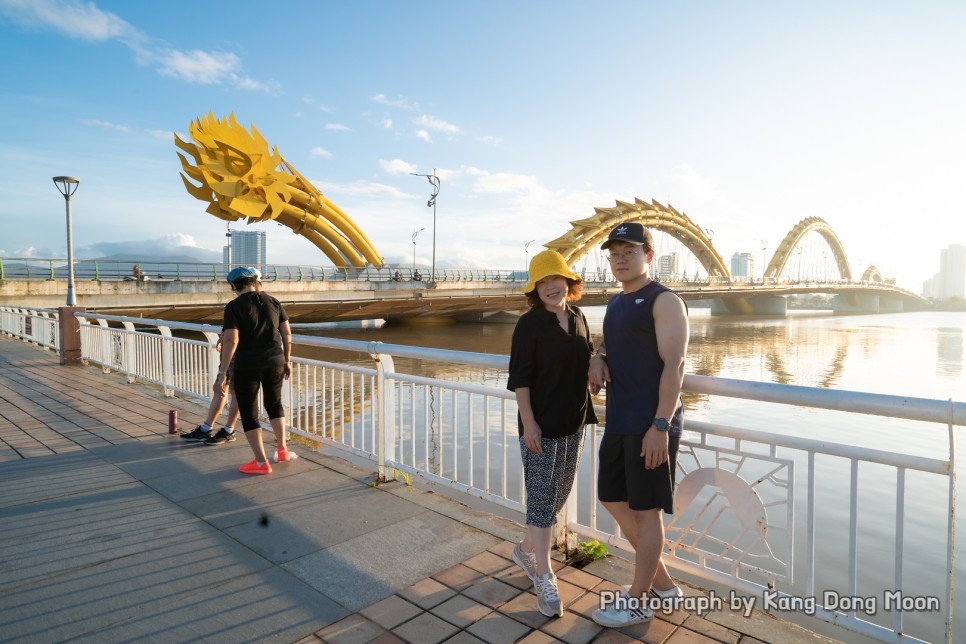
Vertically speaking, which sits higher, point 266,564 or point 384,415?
point 384,415

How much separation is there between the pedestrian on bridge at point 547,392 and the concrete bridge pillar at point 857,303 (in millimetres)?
120562

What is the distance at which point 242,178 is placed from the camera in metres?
36.1

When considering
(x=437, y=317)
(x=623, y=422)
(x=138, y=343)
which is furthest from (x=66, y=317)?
(x=437, y=317)

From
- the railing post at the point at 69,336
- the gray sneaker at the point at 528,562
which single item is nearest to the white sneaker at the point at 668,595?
the gray sneaker at the point at 528,562

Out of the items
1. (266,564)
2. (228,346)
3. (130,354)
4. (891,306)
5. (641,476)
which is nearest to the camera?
(641,476)

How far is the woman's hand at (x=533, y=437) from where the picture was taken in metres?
2.73

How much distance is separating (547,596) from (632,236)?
5.60 feet

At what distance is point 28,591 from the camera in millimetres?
2871

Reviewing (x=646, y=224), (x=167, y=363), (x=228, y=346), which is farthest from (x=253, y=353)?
(x=646, y=224)

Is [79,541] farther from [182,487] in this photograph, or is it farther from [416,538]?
A: [416,538]

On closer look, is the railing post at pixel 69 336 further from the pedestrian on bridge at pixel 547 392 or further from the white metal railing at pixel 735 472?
the pedestrian on bridge at pixel 547 392

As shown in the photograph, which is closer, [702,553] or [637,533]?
[637,533]

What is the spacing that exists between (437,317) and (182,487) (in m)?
46.0

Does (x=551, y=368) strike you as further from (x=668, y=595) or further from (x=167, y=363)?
(x=167, y=363)
